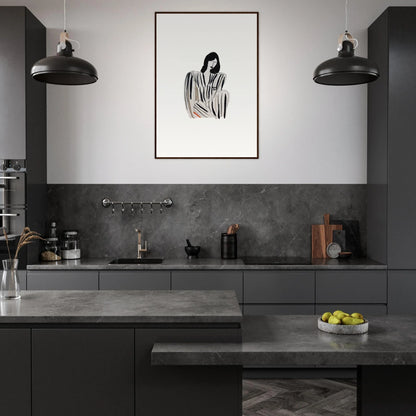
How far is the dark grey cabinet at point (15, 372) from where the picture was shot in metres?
2.56

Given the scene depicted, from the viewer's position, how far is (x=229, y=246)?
4.97 meters

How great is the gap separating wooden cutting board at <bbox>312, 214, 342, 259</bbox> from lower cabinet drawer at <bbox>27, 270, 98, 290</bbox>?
215cm

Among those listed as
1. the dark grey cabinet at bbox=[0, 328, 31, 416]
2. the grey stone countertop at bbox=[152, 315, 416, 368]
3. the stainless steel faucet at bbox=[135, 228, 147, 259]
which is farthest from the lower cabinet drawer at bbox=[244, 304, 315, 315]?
the dark grey cabinet at bbox=[0, 328, 31, 416]

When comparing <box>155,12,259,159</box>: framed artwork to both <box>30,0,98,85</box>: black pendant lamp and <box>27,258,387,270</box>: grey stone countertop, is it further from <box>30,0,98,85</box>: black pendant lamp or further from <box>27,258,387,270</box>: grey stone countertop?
<box>30,0,98,85</box>: black pendant lamp

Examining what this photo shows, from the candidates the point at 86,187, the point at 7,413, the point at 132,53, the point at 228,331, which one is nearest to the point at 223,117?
the point at 132,53

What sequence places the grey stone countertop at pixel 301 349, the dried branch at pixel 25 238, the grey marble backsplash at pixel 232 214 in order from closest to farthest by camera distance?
1. the grey stone countertop at pixel 301 349
2. the dried branch at pixel 25 238
3. the grey marble backsplash at pixel 232 214

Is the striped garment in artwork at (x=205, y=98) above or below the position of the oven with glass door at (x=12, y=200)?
above

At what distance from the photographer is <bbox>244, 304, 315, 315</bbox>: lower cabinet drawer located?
4512mm

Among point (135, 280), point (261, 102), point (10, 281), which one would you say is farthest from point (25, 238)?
point (261, 102)

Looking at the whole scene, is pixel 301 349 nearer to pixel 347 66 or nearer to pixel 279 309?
pixel 347 66

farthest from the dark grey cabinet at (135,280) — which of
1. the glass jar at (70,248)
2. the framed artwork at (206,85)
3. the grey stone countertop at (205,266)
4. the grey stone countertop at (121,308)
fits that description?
the grey stone countertop at (121,308)

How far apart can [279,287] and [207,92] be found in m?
2.05

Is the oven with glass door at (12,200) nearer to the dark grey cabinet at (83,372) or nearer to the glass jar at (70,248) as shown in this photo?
the glass jar at (70,248)

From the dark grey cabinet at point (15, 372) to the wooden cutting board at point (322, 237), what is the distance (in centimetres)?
323
